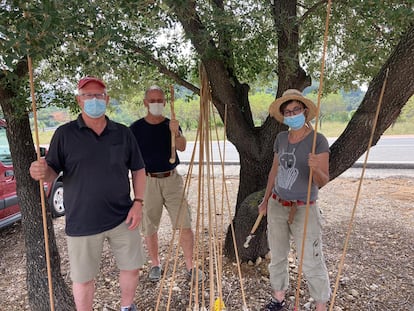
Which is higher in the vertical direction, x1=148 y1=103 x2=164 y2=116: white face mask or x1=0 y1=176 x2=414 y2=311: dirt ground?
x1=148 y1=103 x2=164 y2=116: white face mask

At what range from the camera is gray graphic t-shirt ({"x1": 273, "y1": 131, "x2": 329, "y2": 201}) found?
203cm

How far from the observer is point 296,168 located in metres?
2.06

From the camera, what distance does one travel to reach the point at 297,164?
2.06 meters

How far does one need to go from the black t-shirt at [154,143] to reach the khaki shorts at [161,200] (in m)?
0.11

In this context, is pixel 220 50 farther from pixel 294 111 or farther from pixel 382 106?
pixel 382 106

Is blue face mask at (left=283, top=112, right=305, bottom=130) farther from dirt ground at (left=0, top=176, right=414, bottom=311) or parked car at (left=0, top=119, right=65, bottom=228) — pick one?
parked car at (left=0, top=119, right=65, bottom=228)

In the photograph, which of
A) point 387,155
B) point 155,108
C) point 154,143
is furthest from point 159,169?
point 387,155

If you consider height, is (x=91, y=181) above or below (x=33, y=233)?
above

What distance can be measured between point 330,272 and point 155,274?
60.1 inches

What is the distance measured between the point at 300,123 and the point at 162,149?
3.57 feet

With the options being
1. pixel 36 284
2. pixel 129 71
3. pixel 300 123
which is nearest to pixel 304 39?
pixel 300 123

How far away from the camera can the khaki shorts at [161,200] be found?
2727 millimetres

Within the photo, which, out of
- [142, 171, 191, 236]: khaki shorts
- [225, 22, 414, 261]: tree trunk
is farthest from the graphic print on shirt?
[142, 171, 191, 236]: khaki shorts

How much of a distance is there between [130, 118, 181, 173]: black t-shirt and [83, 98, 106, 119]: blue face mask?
733 mm
